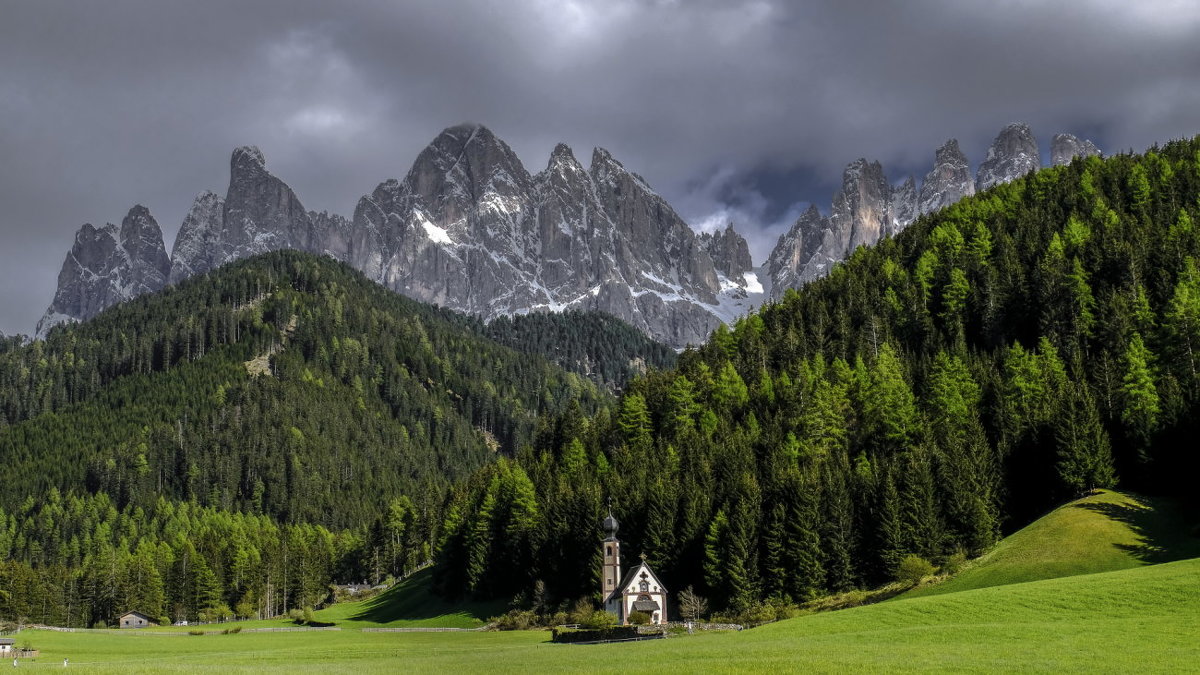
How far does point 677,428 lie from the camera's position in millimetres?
132625

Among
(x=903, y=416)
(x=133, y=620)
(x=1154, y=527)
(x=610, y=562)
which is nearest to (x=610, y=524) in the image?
(x=610, y=562)

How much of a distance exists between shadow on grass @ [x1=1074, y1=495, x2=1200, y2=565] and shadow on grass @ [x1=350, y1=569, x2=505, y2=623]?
63225mm

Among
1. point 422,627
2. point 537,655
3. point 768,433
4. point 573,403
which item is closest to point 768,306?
point 573,403

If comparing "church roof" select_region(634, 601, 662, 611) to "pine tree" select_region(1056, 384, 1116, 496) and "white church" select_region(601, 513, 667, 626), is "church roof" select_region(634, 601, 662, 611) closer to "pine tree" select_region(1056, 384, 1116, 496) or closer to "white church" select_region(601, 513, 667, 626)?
"white church" select_region(601, 513, 667, 626)

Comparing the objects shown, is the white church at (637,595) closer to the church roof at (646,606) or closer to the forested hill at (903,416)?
the church roof at (646,606)

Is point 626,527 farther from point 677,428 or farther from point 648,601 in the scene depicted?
point 677,428

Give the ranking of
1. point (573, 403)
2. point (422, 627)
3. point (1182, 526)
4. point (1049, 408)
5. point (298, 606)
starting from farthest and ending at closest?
point (298, 606)
point (573, 403)
point (422, 627)
point (1049, 408)
point (1182, 526)

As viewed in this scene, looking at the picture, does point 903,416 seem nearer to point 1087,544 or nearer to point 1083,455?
point 1083,455

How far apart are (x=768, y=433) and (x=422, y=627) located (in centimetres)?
4530

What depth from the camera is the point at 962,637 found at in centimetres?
5303

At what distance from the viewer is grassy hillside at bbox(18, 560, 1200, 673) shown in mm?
45344

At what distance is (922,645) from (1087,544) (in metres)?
32.7

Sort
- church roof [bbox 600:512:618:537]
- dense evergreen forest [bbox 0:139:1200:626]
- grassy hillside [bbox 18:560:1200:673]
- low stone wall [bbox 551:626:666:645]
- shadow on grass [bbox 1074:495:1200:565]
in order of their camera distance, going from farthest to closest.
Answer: church roof [bbox 600:512:618:537]
dense evergreen forest [bbox 0:139:1200:626]
low stone wall [bbox 551:626:666:645]
shadow on grass [bbox 1074:495:1200:565]
grassy hillside [bbox 18:560:1200:673]

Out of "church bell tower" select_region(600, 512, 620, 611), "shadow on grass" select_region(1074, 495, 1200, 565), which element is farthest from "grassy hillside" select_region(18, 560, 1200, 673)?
"church bell tower" select_region(600, 512, 620, 611)
